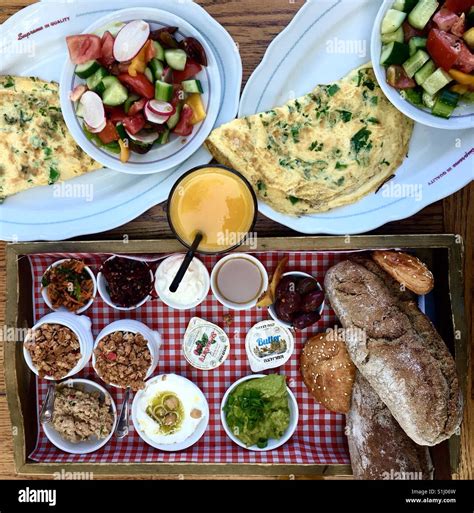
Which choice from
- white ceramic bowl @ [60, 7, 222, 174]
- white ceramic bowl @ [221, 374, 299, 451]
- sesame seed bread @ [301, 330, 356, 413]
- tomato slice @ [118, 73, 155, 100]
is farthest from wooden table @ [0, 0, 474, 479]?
white ceramic bowl @ [221, 374, 299, 451]

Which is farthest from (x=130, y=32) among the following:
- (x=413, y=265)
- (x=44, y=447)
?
(x=44, y=447)

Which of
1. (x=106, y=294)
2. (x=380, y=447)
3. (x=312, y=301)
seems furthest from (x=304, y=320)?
(x=106, y=294)

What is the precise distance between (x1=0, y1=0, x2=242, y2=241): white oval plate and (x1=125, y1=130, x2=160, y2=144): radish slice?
22 centimetres

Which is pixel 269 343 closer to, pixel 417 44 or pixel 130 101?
pixel 130 101

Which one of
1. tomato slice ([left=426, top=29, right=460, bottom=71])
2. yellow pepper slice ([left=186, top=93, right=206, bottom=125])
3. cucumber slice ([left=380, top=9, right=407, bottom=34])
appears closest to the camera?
tomato slice ([left=426, top=29, right=460, bottom=71])

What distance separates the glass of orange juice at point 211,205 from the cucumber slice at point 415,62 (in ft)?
2.97

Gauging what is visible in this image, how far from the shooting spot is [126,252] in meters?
2.93

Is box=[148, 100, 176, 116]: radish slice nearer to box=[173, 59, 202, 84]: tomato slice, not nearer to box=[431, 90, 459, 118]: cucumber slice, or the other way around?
box=[173, 59, 202, 84]: tomato slice

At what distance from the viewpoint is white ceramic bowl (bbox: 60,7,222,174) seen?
2721 millimetres

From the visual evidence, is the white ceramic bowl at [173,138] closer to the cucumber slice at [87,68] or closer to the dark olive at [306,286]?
the cucumber slice at [87,68]

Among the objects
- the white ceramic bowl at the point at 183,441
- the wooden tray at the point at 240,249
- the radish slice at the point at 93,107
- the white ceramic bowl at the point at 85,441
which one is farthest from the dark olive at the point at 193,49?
the white ceramic bowl at the point at 85,441

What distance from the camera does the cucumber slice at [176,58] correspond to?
8.82 ft

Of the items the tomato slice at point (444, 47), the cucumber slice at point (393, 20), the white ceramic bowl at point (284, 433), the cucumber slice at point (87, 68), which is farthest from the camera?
the white ceramic bowl at point (284, 433)

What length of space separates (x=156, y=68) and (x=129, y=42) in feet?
0.55
